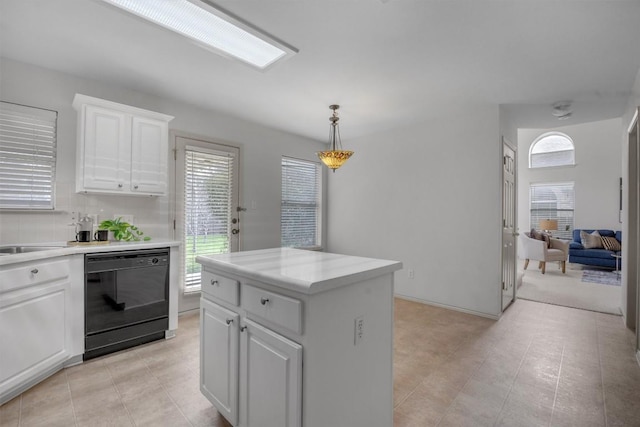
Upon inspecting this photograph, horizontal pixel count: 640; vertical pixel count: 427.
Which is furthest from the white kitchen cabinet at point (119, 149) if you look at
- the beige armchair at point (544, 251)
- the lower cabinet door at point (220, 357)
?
the beige armchair at point (544, 251)

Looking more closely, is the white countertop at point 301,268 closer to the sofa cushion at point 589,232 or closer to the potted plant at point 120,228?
the potted plant at point 120,228

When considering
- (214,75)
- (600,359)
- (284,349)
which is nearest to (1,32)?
(214,75)

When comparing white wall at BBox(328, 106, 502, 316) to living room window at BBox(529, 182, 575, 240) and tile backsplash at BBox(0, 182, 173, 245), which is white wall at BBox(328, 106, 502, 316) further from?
living room window at BBox(529, 182, 575, 240)

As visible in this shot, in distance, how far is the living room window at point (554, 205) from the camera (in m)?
7.45

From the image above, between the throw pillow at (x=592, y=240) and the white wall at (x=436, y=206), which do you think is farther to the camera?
the throw pillow at (x=592, y=240)

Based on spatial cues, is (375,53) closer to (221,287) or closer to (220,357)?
(221,287)

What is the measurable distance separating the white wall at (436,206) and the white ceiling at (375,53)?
20.9 inches

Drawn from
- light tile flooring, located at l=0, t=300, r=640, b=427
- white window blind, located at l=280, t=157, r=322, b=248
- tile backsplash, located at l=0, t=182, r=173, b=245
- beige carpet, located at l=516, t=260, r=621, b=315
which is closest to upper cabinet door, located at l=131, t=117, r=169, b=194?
tile backsplash, located at l=0, t=182, r=173, b=245

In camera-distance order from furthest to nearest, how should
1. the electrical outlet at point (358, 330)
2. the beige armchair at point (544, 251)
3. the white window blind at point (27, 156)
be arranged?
1. the beige armchair at point (544, 251)
2. the white window blind at point (27, 156)
3. the electrical outlet at point (358, 330)

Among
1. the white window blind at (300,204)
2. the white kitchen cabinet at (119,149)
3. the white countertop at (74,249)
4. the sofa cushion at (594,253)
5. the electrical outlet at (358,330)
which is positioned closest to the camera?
the electrical outlet at (358,330)

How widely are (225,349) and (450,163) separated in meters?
3.48

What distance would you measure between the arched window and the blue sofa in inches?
74.8

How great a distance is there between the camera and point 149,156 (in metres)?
3.01

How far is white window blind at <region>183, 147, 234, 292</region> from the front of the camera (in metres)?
3.60
